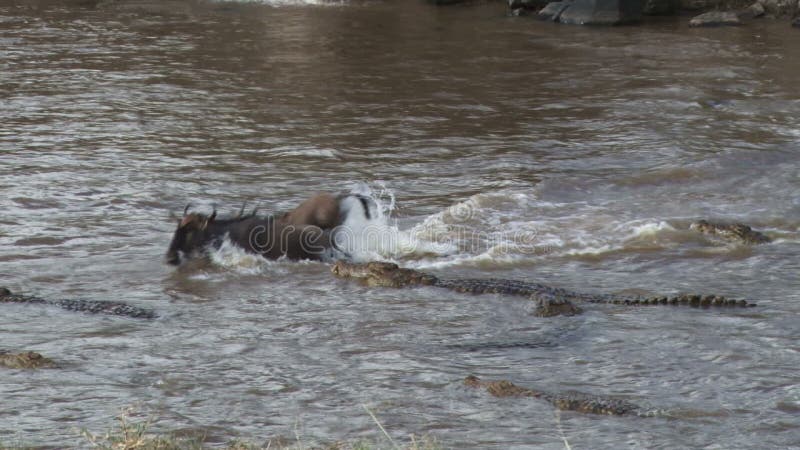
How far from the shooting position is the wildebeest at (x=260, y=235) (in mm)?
7863

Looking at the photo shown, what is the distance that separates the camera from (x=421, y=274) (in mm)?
7379

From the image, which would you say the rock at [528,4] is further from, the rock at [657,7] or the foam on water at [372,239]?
the foam on water at [372,239]

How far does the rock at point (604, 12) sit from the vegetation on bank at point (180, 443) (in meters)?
14.3

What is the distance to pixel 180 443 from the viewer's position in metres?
4.76

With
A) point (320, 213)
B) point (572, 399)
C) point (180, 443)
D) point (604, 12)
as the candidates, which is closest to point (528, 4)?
point (604, 12)

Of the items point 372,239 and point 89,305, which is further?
point 372,239

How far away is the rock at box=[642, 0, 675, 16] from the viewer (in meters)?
19.1

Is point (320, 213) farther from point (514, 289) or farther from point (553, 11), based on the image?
point (553, 11)

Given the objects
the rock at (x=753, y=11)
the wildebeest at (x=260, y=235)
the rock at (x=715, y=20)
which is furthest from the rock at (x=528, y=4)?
the wildebeest at (x=260, y=235)

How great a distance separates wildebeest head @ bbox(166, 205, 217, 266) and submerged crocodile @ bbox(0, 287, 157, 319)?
841 mm

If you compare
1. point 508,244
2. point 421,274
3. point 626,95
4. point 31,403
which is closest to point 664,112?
point 626,95

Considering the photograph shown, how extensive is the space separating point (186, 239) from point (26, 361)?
207 cm

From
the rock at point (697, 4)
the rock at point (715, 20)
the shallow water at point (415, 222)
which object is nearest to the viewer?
the shallow water at point (415, 222)

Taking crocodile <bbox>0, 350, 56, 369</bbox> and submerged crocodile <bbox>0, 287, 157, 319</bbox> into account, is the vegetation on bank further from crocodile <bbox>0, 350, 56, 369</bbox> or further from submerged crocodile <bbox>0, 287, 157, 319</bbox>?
submerged crocodile <bbox>0, 287, 157, 319</bbox>
